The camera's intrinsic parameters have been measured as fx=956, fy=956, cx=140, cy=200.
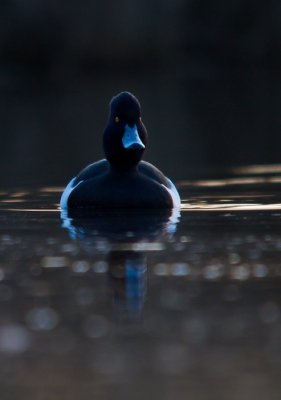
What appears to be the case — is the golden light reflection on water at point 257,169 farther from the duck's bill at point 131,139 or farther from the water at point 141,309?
the water at point 141,309

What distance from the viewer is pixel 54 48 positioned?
4069cm

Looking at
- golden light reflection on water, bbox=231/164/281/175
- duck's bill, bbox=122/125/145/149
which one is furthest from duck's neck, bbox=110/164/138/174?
golden light reflection on water, bbox=231/164/281/175

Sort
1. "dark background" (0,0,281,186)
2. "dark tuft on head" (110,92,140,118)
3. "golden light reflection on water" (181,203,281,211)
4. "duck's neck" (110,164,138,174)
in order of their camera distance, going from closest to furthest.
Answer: "golden light reflection on water" (181,203,281,211), "duck's neck" (110,164,138,174), "dark tuft on head" (110,92,140,118), "dark background" (0,0,281,186)

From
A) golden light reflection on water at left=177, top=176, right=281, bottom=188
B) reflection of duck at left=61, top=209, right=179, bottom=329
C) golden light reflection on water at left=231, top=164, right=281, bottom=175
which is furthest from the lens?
golden light reflection on water at left=231, top=164, right=281, bottom=175

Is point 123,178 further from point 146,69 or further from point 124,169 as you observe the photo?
point 146,69

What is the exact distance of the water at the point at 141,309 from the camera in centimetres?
373

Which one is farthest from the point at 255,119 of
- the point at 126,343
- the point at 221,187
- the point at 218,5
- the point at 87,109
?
the point at 218,5

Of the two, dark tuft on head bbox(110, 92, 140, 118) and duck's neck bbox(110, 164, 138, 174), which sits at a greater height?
dark tuft on head bbox(110, 92, 140, 118)

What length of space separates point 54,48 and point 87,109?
14656 mm

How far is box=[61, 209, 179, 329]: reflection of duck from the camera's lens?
4.99m

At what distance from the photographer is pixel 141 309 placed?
15.6ft

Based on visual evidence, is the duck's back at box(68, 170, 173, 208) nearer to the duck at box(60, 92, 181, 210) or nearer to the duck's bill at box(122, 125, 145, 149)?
the duck at box(60, 92, 181, 210)

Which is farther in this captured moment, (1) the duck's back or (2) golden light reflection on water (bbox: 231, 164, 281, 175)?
(2) golden light reflection on water (bbox: 231, 164, 281, 175)

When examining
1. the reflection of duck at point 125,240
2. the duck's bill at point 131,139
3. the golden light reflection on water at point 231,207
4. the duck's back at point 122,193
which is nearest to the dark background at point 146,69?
the golden light reflection on water at point 231,207
